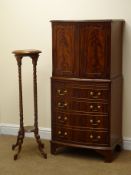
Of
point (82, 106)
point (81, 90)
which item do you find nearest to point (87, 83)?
point (81, 90)

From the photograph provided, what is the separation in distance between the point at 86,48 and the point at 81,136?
3.02ft

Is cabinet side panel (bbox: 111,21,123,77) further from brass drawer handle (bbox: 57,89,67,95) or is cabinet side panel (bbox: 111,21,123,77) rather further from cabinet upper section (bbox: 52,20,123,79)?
brass drawer handle (bbox: 57,89,67,95)

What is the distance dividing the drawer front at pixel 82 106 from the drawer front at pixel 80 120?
53 millimetres

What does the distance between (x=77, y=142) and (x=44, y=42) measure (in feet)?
4.20

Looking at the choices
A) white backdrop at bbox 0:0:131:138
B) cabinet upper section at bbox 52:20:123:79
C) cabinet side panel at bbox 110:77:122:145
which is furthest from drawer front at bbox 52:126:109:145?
cabinet upper section at bbox 52:20:123:79

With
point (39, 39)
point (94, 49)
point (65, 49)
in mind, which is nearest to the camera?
point (94, 49)

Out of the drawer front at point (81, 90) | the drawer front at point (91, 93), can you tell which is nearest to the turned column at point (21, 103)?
the drawer front at point (81, 90)

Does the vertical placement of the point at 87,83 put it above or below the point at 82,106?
above

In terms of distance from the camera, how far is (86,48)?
11.9 ft

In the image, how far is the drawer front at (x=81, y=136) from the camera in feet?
12.1

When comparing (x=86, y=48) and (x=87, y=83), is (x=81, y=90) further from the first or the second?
(x=86, y=48)

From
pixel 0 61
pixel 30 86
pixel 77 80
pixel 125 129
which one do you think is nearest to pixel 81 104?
pixel 77 80

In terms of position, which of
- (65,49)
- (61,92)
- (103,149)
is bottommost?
(103,149)

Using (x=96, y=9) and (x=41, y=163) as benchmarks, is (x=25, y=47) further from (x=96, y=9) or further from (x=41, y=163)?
(x=41, y=163)
